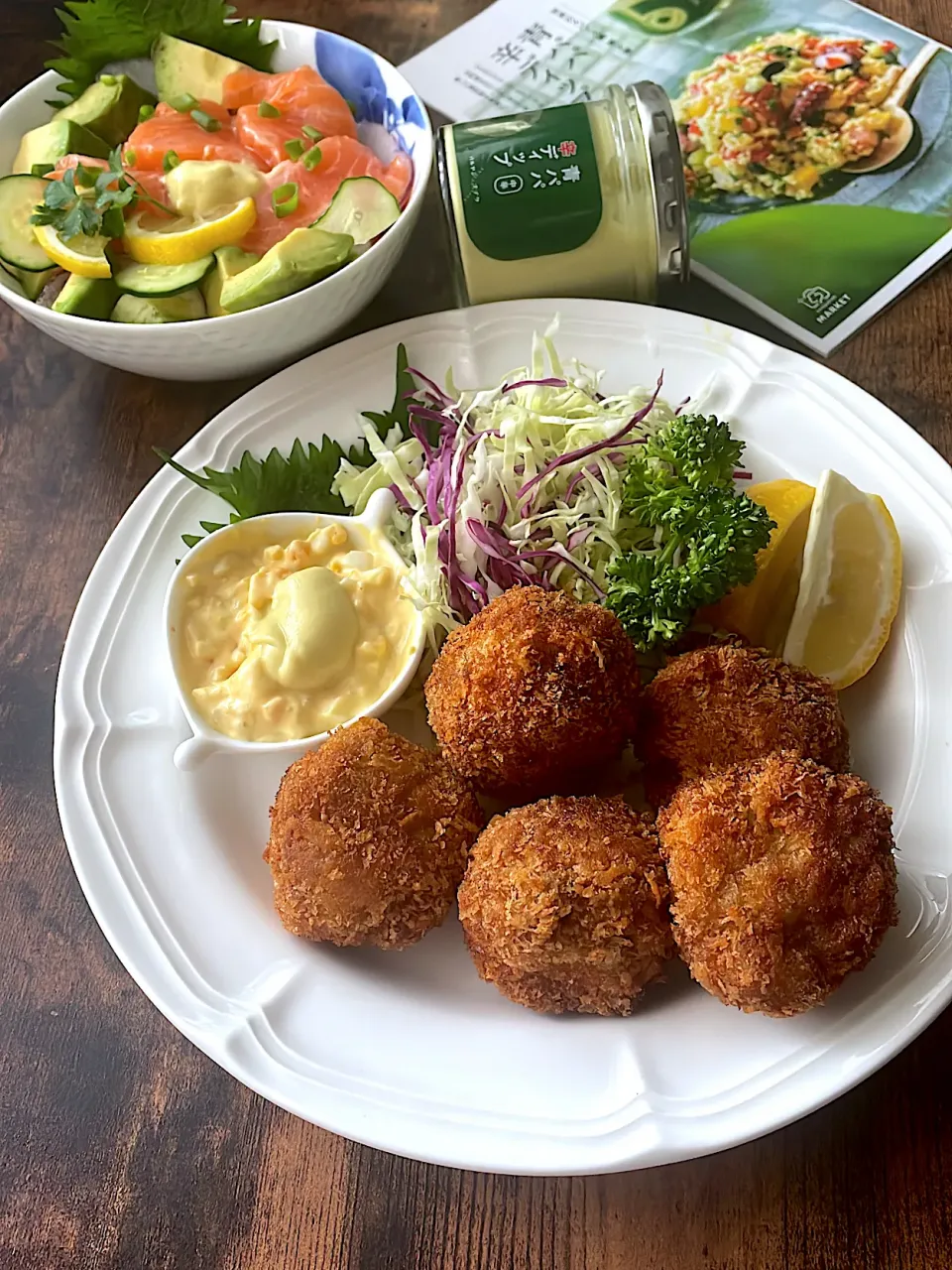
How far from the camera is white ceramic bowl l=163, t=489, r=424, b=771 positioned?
1.73 metres

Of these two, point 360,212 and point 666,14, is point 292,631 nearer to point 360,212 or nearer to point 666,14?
point 360,212

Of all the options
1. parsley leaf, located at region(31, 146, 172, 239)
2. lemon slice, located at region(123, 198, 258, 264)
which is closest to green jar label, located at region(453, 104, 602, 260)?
lemon slice, located at region(123, 198, 258, 264)

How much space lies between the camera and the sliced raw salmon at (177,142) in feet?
7.27

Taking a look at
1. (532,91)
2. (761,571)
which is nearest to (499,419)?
(761,571)

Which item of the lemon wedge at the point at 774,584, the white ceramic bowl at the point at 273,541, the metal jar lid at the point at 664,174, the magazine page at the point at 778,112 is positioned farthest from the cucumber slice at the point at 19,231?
the lemon wedge at the point at 774,584

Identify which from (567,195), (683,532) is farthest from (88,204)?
(683,532)

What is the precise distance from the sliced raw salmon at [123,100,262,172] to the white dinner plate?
53 cm

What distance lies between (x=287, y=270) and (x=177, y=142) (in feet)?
1.60

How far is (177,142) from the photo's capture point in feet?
7.31

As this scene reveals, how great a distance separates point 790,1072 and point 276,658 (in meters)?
0.99

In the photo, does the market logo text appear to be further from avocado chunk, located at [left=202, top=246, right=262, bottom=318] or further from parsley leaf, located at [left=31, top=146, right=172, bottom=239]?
parsley leaf, located at [left=31, top=146, right=172, bottom=239]

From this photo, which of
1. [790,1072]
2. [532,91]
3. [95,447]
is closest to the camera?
[790,1072]

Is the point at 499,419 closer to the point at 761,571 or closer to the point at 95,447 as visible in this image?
the point at 761,571

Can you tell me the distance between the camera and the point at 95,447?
2295mm
